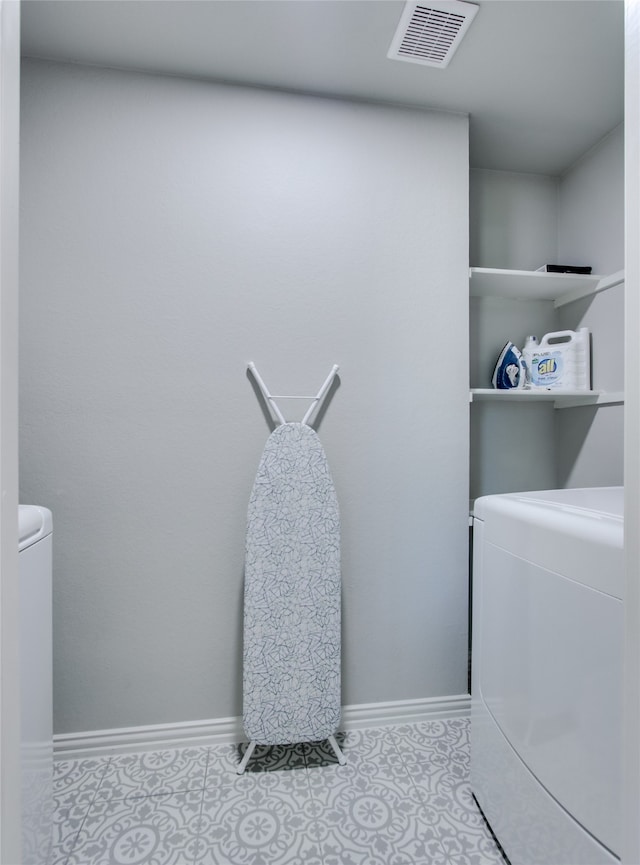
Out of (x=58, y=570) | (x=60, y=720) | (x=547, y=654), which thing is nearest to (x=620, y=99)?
(x=547, y=654)

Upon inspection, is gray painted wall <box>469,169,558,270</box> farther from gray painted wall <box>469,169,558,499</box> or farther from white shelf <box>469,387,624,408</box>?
white shelf <box>469,387,624,408</box>

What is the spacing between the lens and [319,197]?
5.31 feet

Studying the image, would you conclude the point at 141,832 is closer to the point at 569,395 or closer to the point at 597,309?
the point at 569,395

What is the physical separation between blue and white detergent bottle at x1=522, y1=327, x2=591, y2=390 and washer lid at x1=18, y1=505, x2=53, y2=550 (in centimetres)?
185

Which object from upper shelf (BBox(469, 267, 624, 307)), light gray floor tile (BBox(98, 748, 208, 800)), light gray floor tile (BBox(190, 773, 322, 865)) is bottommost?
light gray floor tile (BBox(98, 748, 208, 800))

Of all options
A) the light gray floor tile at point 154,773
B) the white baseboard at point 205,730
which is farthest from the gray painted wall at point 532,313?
the light gray floor tile at point 154,773

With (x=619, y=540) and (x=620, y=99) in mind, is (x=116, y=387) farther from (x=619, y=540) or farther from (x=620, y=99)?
(x=620, y=99)

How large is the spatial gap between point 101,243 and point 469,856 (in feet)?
6.84

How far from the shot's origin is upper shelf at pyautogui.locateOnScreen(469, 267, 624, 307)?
1.79 m

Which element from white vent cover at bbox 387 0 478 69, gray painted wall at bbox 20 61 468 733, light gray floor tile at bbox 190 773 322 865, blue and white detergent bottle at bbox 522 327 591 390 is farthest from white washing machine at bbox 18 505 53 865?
blue and white detergent bottle at bbox 522 327 591 390

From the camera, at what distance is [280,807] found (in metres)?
1.29

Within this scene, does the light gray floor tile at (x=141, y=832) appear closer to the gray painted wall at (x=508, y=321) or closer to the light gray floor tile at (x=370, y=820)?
the light gray floor tile at (x=370, y=820)

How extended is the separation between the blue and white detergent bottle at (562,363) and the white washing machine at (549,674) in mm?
771

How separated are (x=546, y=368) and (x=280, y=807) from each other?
1883 millimetres
